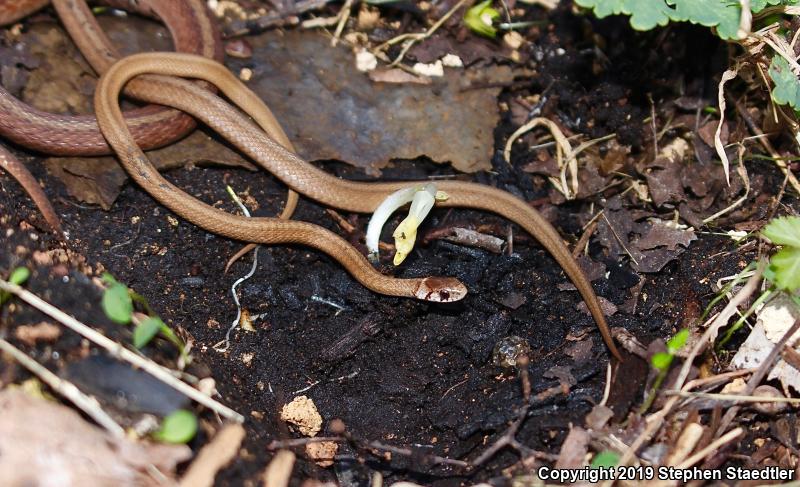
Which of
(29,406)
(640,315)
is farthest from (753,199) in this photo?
(29,406)

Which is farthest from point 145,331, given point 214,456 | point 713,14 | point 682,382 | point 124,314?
point 713,14

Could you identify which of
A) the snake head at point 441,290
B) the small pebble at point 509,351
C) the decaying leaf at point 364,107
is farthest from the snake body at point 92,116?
the small pebble at point 509,351

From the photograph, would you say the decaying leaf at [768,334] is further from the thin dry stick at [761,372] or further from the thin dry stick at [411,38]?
the thin dry stick at [411,38]

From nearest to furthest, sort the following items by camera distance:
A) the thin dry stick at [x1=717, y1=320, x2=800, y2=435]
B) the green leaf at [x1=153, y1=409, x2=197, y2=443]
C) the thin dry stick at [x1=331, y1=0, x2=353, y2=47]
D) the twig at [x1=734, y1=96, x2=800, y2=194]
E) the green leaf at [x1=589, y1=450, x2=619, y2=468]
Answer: the green leaf at [x1=153, y1=409, x2=197, y2=443] → the green leaf at [x1=589, y1=450, x2=619, y2=468] → the thin dry stick at [x1=717, y1=320, x2=800, y2=435] → the twig at [x1=734, y1=96, x2=800, y2=194] → the thin dry stick at [x1=331, y1=0, x2=353, y2=47]

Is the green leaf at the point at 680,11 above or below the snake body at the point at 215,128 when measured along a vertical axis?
above

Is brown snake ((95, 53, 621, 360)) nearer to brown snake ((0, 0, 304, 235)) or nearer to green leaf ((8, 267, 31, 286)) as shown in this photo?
brown snake ((0, 0, 304, 235))

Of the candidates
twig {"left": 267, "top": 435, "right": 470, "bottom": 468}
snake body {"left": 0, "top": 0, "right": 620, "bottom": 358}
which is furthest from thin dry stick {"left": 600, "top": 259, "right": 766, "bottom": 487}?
twig {"left": 267, "top": 435, "right": 470, "bottom": 468}

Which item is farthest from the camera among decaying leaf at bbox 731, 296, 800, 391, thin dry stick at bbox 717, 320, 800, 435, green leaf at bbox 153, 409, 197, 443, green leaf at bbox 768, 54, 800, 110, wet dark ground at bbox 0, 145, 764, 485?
green leaf at bbox 768, 54, 800, 110
